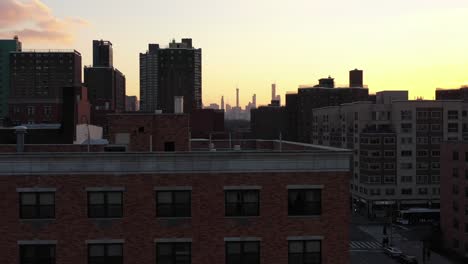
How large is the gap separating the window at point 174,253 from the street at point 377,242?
181ft

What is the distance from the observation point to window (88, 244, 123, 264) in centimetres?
2562

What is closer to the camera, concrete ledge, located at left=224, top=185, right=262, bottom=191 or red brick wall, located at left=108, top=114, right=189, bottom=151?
concrete ledge, located at left=224, top=185, right=262, bottom=191

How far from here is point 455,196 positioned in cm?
8150

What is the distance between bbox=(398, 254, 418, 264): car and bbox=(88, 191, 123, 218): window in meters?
61.3

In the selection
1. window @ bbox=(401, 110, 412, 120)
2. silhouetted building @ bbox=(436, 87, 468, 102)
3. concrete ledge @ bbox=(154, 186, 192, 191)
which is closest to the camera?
concrete ledge @ bbox=(154, 186, 192, 191)

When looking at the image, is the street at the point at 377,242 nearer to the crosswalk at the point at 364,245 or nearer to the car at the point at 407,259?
the crosswalk at the point at 364,245

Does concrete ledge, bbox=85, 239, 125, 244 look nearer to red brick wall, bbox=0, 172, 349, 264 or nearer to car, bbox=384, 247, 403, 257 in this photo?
red brick wall, bbox=0, 172, 349, 264

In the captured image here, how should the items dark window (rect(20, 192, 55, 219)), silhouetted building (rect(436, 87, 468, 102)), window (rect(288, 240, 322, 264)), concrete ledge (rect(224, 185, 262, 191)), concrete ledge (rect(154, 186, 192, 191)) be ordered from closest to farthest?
dark window (rect(20, 192, 55, 219)), concrete ledge (rect(154, 186, 192, 191)), concrete ledge (rect(224, 185, 262, 191)), window (rect(288, 240, 322, 264)), silhouetted building (rect(436, 87, 468, 102))

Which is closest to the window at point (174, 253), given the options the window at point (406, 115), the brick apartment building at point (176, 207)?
the brick apartment building at point (176, 207)

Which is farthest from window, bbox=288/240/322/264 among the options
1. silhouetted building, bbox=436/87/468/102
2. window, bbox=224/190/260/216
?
silhouetted building, bbox=436/87/468/102

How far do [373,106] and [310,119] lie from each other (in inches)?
3223

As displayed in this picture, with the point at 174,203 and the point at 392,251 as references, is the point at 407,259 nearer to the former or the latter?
the point at 392,251

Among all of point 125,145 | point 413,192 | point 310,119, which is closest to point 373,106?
point 413,192

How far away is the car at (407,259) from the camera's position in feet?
246
